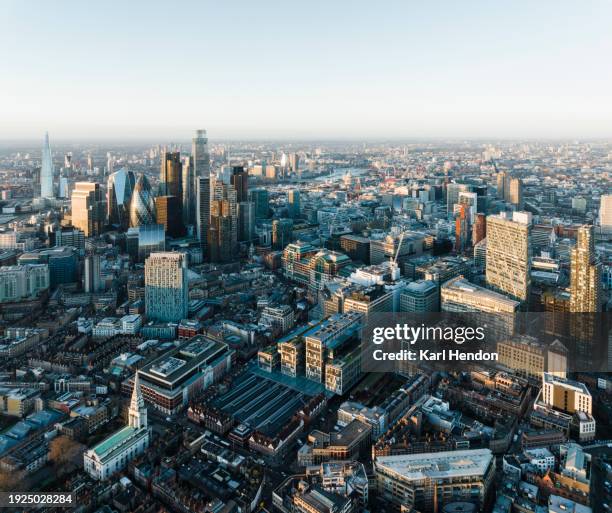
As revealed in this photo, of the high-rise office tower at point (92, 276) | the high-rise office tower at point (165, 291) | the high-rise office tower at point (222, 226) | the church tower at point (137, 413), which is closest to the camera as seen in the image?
the church tower at point (137, 413)

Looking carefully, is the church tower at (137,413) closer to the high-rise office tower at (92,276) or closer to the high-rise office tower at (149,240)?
the high-rise office tower at (92,276)

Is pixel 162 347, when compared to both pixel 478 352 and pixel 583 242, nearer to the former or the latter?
pixel 478 352

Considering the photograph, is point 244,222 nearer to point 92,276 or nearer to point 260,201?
point 260,201

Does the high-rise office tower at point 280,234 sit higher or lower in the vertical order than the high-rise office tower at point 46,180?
lower

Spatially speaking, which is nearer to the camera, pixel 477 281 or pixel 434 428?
A: pixel 434 428

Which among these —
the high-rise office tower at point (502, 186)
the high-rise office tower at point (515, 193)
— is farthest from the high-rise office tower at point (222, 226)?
the high-rise office tower at point (502, 186)

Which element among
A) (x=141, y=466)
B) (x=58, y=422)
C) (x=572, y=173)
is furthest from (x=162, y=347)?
(x=572, y=173)
